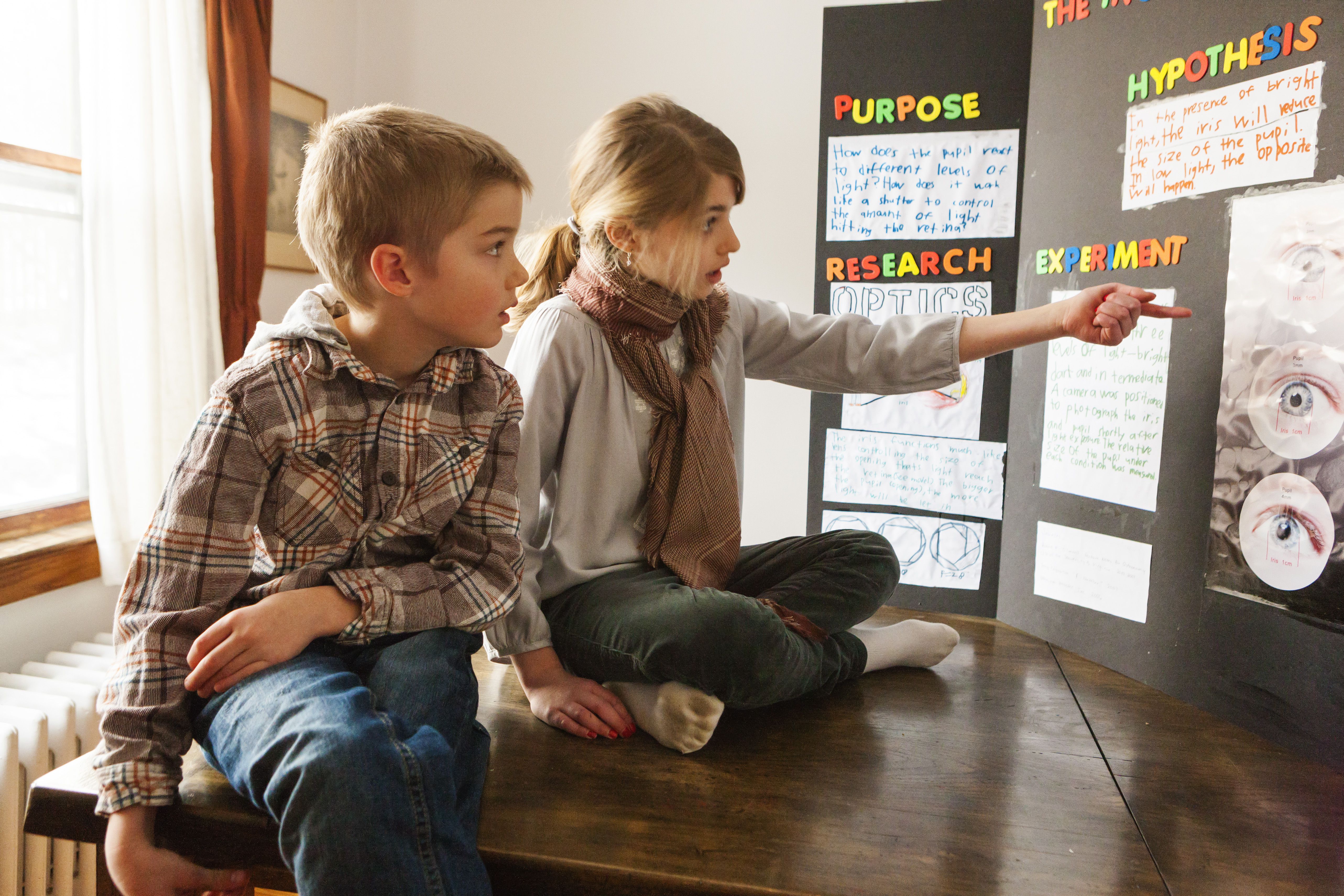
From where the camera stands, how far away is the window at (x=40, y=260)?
1.73 metres

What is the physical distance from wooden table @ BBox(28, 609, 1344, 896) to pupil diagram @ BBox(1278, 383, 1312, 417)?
410mm

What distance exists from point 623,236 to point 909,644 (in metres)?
0.71

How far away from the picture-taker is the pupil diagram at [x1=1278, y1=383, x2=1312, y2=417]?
1.09 metres

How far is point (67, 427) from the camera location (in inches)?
74.1

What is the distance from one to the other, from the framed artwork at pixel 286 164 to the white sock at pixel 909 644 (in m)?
1.78

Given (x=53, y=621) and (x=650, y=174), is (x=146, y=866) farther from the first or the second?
(x=53, y=621)

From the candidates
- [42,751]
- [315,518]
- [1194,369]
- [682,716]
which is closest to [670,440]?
[682,716]

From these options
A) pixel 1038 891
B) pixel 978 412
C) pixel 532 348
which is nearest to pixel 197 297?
pixel 532 348

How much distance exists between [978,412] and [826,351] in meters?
0.49

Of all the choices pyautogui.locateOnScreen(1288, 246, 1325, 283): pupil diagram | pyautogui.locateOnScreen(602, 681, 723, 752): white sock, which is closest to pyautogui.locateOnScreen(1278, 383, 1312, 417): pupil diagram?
pyautogui.locateOnScreen(1288, 246, 1325, 283): pupil diagram

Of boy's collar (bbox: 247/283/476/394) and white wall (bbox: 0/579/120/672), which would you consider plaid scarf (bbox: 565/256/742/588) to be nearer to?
boy's collar (bbox: 247/283/476/394)

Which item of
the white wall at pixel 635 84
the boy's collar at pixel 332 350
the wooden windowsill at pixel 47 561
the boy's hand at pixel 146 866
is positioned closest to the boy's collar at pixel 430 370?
the boy's collar at pixel 332 350

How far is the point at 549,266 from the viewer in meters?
1.38

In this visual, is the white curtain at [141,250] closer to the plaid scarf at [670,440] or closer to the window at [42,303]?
Answer: the window at [42,303]
